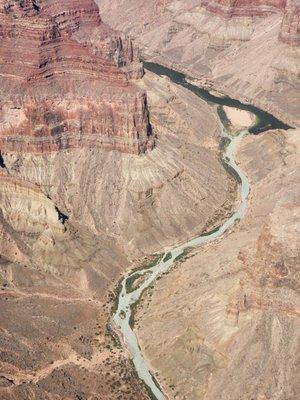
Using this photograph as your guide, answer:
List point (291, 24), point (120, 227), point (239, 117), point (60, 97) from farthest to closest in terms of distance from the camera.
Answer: point (291, 24) → point (239, 117) → point (60, 97) → point (120, 227)

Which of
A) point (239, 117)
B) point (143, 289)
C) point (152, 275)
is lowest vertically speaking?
point (239, 117)

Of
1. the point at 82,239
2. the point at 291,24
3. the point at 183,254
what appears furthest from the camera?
the point at 291,24

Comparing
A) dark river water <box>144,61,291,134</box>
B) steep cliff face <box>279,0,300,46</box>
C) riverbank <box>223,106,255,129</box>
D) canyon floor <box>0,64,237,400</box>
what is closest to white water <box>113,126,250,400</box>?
canyon floor <box>0,64,237,400</box>

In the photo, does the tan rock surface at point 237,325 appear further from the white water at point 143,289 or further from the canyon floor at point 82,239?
the canyon floor at point 82,239

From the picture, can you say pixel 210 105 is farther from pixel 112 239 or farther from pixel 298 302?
pixel 298 302

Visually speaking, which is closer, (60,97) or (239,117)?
(60,97)

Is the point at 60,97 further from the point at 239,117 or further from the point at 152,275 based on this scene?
the point at 239,117

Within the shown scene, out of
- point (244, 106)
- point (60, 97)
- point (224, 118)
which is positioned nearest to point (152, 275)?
point (60, 97)
